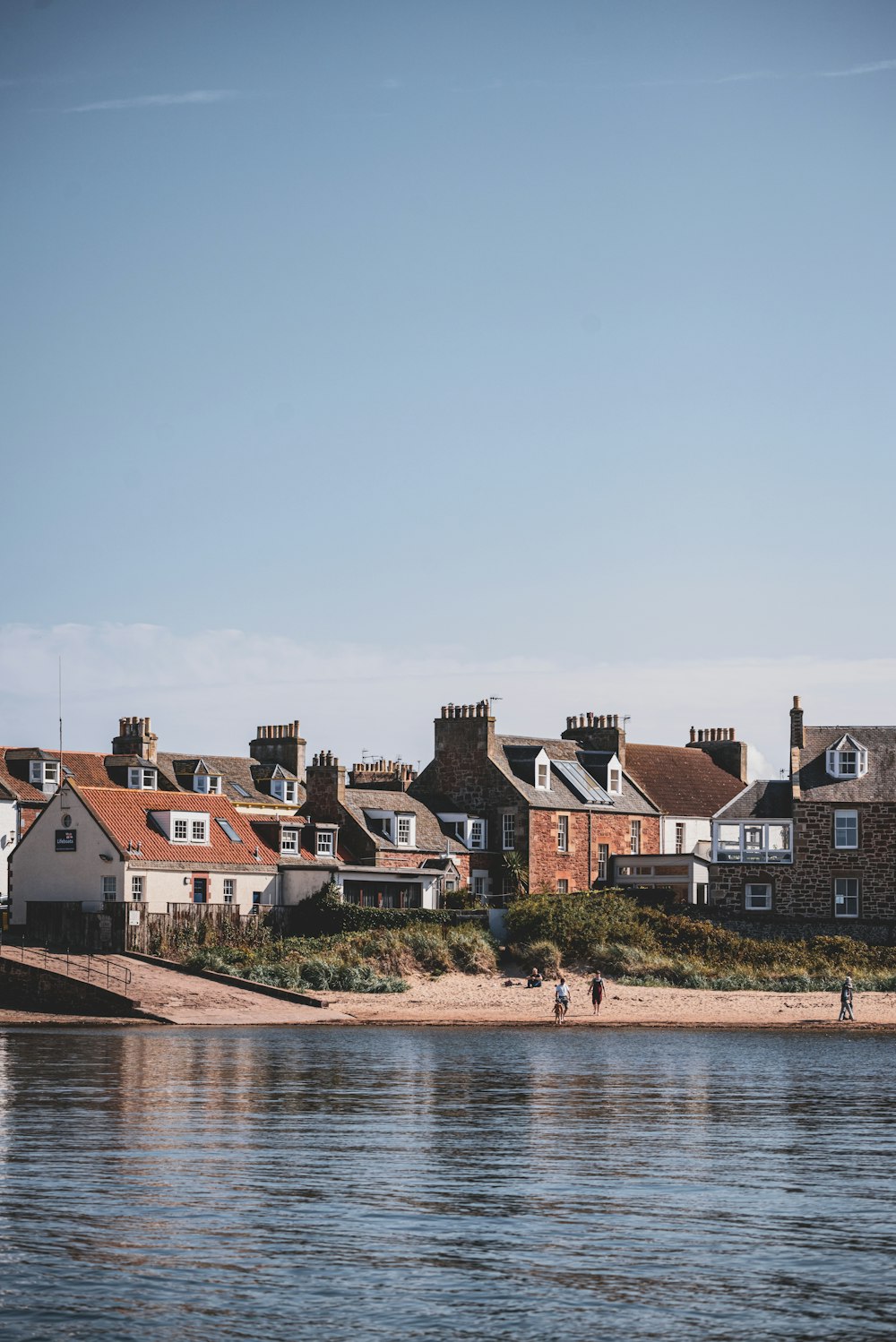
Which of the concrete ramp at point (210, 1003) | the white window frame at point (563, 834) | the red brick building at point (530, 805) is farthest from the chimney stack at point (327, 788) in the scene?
the concrete ramp at point (210, 1003)

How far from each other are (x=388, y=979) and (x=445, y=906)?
406 inches

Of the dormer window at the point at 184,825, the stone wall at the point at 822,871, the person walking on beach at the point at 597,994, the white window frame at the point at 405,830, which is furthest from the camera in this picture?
the white window frame at the point at 405,830

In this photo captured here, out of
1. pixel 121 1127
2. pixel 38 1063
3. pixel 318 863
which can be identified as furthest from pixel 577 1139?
pixel 318 863

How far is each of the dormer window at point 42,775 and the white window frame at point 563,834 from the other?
22.6 meters

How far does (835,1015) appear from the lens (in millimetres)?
56281

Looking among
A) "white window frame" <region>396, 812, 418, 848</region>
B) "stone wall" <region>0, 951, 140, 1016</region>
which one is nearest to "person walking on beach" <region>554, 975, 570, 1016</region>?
"stone wall" <region>0, 951, 140, 1016</region>

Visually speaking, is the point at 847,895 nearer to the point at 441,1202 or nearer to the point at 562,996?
the point at 562,996

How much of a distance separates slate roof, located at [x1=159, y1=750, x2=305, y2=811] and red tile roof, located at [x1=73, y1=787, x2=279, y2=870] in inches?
250

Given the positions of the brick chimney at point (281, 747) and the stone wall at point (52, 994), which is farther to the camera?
the brick chimney at point (281, 747)

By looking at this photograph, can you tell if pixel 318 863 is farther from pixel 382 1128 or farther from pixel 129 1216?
pixel 129 1216

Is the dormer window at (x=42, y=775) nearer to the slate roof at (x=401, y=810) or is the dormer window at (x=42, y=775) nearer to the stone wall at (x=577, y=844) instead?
the slate roof at (x=401, y=810)

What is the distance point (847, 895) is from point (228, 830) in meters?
25.6

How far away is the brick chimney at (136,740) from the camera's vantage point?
78.2 metres

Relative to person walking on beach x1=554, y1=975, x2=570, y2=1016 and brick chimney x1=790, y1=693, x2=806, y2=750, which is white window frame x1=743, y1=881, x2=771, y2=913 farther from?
person walking on beach x1=554, y1=975, x2=570, y2=1016
